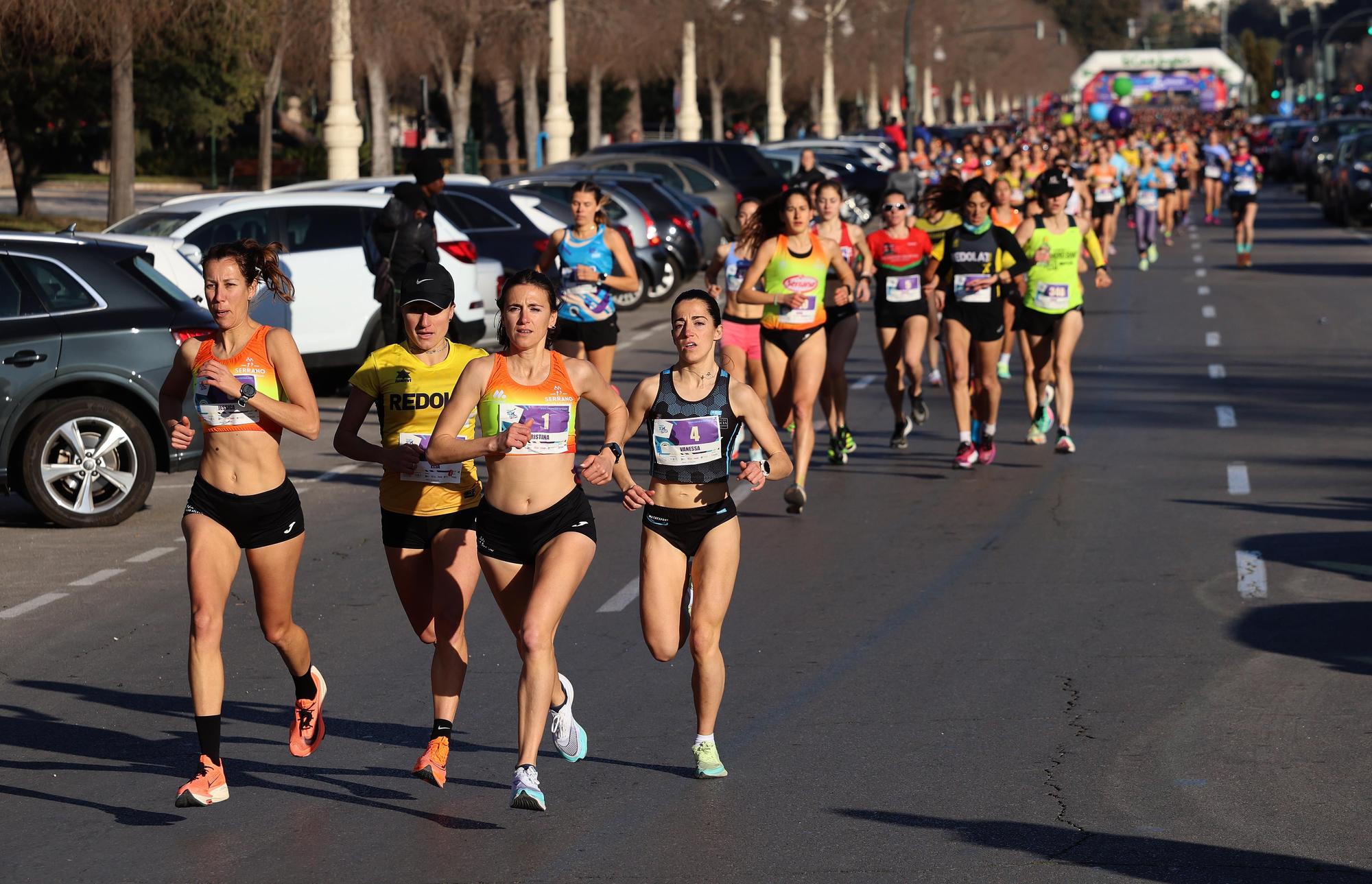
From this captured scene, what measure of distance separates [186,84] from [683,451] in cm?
4000

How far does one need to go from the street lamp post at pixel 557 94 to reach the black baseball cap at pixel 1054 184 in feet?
85.1

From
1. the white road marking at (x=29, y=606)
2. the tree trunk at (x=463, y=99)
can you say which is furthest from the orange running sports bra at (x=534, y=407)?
the tree trunk at (x=463, y=99)

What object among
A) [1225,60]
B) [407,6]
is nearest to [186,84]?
[407,6]

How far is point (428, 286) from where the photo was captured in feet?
21.9

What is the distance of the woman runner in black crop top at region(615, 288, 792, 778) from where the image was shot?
6785 millimetres

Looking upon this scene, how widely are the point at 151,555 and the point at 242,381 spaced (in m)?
4.70

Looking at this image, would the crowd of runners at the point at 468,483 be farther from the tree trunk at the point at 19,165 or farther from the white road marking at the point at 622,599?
the tree trunk at the point at 19,165

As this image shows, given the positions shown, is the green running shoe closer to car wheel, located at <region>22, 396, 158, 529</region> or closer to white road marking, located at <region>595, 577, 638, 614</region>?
white road marking, located at <region>595, 577, 638, 614</region>

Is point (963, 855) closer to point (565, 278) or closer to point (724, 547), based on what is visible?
point (724, 547)

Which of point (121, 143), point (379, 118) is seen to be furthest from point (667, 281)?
point (379, 118)

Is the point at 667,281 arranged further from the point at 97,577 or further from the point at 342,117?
the point at 97,577

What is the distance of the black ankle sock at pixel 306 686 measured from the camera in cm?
698

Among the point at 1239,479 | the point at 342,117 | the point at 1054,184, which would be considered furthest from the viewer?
the point at 342,117

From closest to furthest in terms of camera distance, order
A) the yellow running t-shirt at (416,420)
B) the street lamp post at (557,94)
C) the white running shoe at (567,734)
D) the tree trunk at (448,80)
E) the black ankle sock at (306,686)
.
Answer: the white running shoe at (567,734)
the yellow running t-shirt at (416,420)
the black ankle sock at (306,686)
the street lamp post at (557,94)
the tree trunk at (448,80)
